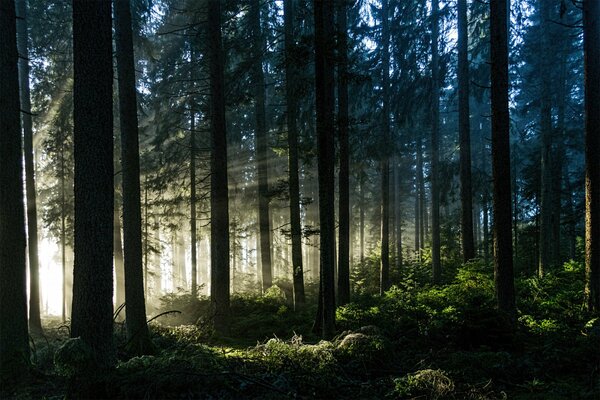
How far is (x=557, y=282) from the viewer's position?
11938 mm

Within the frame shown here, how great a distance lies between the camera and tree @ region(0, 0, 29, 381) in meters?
7.38

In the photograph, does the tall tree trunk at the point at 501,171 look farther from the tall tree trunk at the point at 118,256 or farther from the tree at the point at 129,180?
the tall tree trunk at the point at 118,256

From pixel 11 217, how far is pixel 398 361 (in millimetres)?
7428

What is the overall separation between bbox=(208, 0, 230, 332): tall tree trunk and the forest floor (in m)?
1.42

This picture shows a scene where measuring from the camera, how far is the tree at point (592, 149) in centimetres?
930

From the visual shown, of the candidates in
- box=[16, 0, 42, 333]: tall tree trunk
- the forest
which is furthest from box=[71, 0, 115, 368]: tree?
box=[16, 0, 42, 333]: tall tree trunk

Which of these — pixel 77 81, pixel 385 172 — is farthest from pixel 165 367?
pixel 385 172

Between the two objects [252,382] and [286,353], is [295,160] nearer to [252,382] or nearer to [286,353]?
[286,353]

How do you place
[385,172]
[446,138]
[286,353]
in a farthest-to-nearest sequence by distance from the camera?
1. [446,138]
2. [385,172]
3. [286,353]

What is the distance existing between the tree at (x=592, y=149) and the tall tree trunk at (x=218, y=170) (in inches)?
356

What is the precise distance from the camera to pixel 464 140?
15961 mm

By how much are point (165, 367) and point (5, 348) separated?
3.55 meters

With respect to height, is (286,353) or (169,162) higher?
(169,162)

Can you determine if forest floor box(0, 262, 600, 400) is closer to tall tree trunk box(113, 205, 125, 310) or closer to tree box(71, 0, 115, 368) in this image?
tree box(71, 0, 115, 368)
